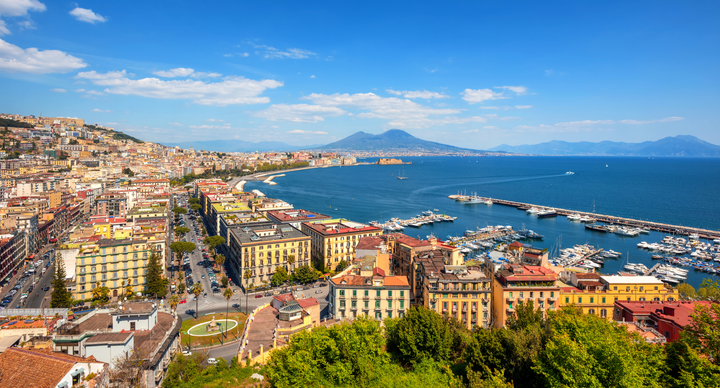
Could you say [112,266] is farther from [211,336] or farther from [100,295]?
[211,336]

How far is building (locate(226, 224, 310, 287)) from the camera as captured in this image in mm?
35500

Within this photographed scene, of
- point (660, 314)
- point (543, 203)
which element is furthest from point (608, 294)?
point (543, 203)

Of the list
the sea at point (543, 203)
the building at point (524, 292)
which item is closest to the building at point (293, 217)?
the sea at point (543, 203)

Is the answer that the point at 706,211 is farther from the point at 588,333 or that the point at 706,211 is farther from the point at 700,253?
the point at 588,333

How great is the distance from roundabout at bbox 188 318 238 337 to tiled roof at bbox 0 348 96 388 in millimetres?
13577

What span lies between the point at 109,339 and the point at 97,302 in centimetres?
1963

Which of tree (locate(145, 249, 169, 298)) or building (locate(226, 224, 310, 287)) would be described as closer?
tree (locate(145, 249, 169, 298))

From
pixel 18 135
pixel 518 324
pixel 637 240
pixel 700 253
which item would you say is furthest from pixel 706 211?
pixel 18 135

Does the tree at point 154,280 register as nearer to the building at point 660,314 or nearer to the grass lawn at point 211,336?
the grass lawn at point 211,336

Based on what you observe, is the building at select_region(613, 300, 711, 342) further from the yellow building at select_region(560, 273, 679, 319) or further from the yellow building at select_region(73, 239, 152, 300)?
the yellow building at select_region(73, 239, 152, 300)

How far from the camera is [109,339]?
564 inches

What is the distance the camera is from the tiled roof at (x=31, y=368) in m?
11.0

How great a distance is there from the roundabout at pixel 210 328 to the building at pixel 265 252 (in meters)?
7.09

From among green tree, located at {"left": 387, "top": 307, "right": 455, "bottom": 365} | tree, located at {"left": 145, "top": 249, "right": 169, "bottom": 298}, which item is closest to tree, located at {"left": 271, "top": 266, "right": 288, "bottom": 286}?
tree, located at {"left": 145, "top": 249, "right": 169, "bottom": 298}
